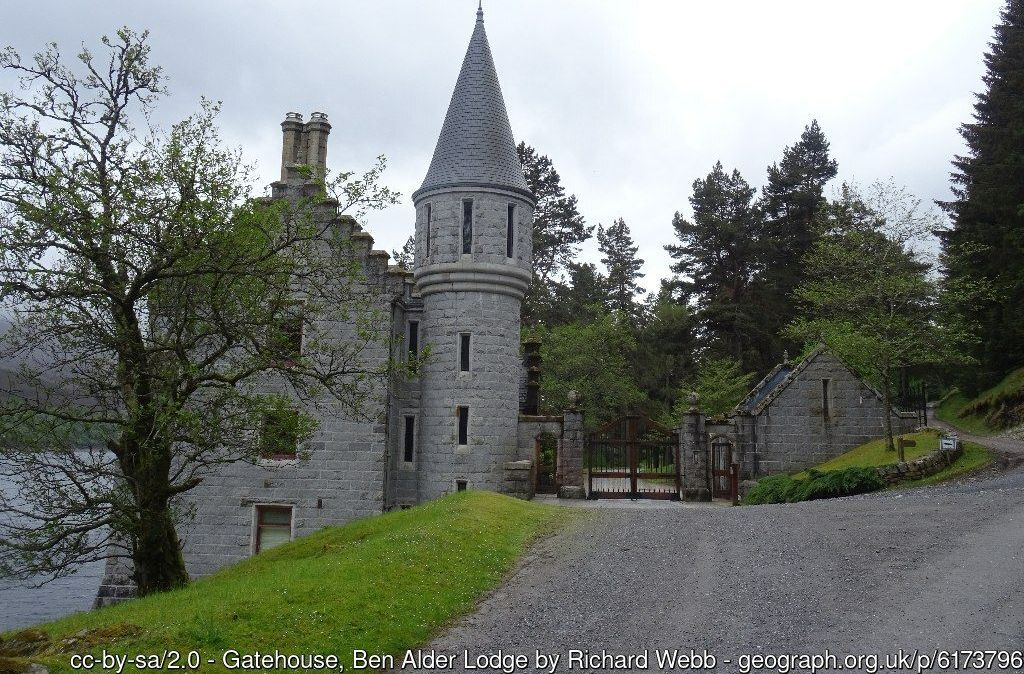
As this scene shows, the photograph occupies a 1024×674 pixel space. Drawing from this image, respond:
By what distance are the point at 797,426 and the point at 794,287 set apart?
21.8 m

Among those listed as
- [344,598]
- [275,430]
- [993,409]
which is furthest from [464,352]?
[993,409]

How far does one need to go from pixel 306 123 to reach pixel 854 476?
19.1 m

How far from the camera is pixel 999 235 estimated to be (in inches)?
1228

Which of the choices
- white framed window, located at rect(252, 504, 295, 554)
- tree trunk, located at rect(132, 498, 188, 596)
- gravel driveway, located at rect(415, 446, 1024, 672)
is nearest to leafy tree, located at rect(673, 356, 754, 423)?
white framed window, located at rect(252, 504, 295, 554)

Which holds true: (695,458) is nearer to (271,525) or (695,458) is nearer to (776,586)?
(271,525)

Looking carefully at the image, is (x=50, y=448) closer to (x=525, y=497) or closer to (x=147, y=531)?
(x=147, y=531)

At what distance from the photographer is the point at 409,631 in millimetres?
8172

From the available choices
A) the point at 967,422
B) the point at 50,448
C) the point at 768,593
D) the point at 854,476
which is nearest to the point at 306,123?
the point at 50,448

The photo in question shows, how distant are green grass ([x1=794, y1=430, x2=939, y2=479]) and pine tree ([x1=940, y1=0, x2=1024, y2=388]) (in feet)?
26.0

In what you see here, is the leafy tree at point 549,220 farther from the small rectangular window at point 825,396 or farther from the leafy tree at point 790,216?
the small rectangular window at point 825,396

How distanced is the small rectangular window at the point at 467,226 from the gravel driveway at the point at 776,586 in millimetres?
11205

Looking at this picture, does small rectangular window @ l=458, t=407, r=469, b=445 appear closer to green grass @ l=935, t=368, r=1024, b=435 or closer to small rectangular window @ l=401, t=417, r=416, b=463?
small rectangular window @ l=401, t=417, r=416, b=463

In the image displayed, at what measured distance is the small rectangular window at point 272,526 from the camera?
2212 centimetres

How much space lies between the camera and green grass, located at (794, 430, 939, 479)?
64.3 feet
